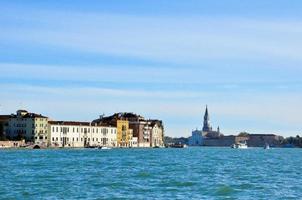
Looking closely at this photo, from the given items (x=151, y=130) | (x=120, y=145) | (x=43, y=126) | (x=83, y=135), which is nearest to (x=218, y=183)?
(x=43, y=126)

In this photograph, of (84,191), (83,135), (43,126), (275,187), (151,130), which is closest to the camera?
(84,191)

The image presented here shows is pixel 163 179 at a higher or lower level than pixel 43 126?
lower

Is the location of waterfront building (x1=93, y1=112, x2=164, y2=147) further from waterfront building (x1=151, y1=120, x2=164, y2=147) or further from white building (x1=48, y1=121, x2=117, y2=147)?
white building (x1=48, y1=121, x2=117, y2=147)

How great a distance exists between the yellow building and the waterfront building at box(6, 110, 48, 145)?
31692mm

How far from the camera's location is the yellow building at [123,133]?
551 feet

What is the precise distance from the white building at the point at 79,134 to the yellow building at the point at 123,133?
1.92 m

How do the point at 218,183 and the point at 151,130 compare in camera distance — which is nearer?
the point at 218,183

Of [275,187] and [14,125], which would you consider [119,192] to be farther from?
[14,125]

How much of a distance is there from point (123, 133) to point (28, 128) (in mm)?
37467

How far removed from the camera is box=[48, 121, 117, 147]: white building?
14225 centimetres

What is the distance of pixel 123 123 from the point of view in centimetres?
17088

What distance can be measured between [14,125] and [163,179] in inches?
4106

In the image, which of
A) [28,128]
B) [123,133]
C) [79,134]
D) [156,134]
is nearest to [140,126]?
[123,133]

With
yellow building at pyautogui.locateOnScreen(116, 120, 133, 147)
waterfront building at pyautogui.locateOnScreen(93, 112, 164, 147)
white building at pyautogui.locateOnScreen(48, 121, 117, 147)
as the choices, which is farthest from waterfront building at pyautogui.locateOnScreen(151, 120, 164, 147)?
white building at pyautogui.locateOnScreen(48, 121, 117, 147)
